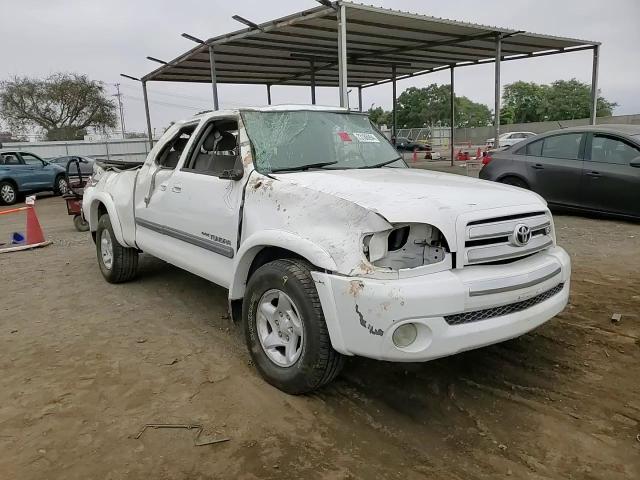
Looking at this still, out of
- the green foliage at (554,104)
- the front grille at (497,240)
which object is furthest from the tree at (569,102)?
the front grille at (497,240)

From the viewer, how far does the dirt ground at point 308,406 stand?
102 inches

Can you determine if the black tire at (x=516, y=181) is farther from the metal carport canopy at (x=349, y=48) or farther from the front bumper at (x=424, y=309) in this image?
the front bumper at (x=424, y=309)

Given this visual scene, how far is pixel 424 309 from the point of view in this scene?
2.64 meters

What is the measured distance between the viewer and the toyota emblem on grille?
2992 millimetres

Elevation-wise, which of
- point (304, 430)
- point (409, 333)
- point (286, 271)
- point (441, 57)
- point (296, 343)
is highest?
point (441, 57)

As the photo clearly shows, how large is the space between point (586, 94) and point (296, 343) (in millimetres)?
75502

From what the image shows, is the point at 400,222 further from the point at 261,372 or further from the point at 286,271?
the point at 261,372

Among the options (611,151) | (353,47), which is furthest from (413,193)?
(353,47)

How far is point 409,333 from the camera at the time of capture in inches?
107

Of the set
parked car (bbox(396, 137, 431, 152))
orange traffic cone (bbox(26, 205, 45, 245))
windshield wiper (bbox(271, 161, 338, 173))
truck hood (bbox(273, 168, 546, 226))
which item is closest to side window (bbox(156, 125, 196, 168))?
windshield wiper (bbox(271, 161, 338, 173))

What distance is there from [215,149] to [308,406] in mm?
2319

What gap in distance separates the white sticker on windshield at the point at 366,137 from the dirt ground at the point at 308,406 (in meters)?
1.87

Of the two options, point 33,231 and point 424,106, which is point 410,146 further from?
point 424,106

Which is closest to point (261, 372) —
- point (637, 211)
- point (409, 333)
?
point (409, 333)
